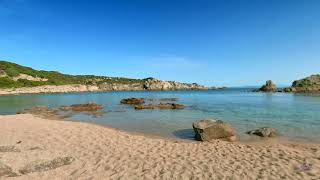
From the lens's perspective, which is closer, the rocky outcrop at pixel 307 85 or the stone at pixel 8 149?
the stone at pixel 8 149

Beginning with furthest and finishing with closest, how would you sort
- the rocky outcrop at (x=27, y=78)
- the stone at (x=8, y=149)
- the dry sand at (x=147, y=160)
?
the rocky outcrop at (x=27, y=78), the stone at (x=8, y=149), the dry sand at (x=147, y=160)

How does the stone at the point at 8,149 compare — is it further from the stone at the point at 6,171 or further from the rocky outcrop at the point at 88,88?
the rocky outcrop at the point at 88,88

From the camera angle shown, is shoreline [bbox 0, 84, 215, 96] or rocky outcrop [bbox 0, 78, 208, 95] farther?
rocky outcrop [bbox 0, 78, 208, 95]

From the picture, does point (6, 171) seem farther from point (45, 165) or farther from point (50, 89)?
point (50, 89)

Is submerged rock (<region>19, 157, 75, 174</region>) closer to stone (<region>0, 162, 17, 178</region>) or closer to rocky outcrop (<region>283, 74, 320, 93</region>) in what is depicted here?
stone (<region>0, 162, 17, 178</region>)

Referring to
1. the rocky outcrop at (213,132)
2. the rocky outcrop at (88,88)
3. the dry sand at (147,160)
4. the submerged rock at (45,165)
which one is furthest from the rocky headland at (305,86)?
the submerged rock at (45,165)

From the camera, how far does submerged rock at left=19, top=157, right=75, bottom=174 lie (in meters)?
10.1

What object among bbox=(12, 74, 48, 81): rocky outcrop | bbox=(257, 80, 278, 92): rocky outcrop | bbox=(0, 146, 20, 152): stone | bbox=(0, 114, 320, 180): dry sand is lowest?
bbox=(0, 114, 320, 180): dry sand

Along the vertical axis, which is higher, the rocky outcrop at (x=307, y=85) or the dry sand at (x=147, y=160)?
the rocky outcrop at (x=307, y=85)

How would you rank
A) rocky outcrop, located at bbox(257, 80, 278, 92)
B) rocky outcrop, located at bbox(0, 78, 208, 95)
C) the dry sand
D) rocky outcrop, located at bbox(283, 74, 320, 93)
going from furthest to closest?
1. rocky outcrop, located at bbox(257, 80, 278, 92)
2. rocky outcrop, located at bbox(0, 78, 208, 95)
3. rocky outcrop, located at bbox(283, 74, 320, 93)
4. the dry sand

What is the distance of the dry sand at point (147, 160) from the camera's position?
9914 millimetres

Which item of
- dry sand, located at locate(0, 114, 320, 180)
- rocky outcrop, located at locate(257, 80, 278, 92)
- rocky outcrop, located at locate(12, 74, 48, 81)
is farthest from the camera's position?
rocky outcrop, located at locate(12, 74, 48, 81)

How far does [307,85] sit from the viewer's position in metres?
113

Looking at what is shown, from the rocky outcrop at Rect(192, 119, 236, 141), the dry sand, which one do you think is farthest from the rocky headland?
the dry sand
